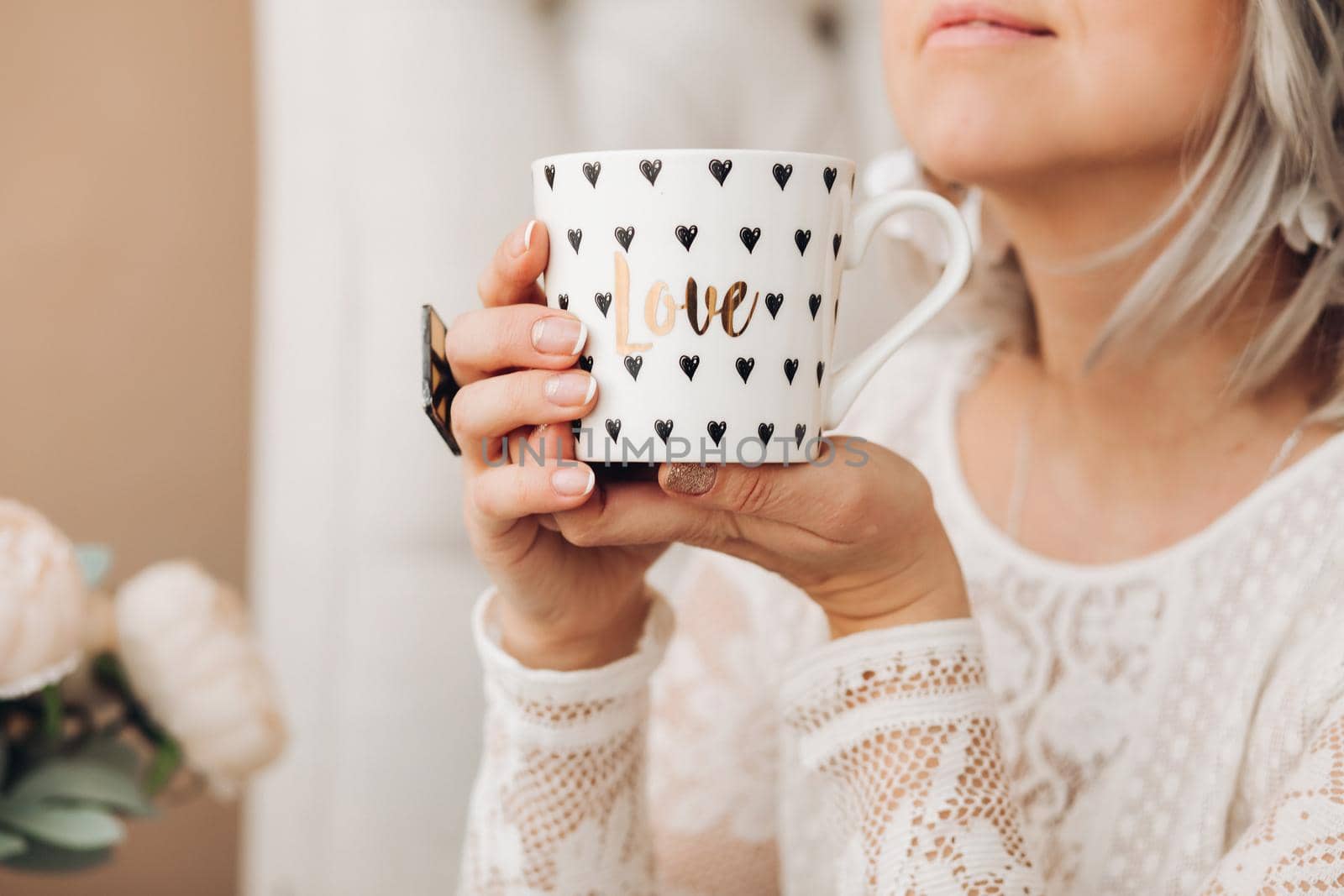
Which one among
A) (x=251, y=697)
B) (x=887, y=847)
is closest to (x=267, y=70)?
(x=251, y=697)

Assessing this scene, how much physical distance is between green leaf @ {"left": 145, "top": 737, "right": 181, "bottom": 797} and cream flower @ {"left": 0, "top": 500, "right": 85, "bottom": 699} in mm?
141

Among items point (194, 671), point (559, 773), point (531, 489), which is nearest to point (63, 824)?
point (194, 671)

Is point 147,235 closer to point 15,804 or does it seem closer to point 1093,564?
point 15,804

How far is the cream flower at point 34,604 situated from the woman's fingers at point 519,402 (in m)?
0.32

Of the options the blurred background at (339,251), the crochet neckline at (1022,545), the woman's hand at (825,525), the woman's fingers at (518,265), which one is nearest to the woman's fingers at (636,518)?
the woman's hand at (825,525)

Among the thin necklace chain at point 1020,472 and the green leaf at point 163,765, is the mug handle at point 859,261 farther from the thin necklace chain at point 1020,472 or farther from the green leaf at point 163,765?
the green leaf at point 163,765

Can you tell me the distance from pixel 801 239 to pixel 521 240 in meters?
0.14

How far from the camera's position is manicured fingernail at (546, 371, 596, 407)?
0.59m

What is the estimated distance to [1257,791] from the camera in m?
0.86

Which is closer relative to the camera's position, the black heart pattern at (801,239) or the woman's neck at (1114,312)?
the black heart pattern at (801,239)

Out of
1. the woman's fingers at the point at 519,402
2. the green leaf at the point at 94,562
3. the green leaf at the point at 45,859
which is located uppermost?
the woman's fingers at the point at 519,402

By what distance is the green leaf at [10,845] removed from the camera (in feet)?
2.54

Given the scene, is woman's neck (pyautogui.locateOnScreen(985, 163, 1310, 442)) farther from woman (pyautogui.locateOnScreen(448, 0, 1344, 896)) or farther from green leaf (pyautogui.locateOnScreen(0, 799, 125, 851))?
green leaf (pyautogui.locateOnScreen(0, 799, 125, 851))

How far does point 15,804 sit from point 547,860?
0.36 meters
